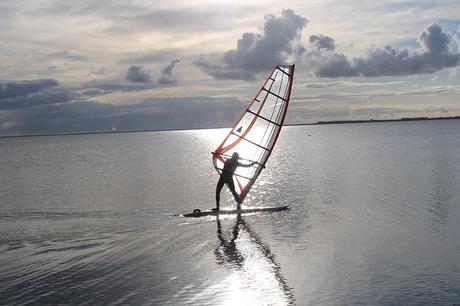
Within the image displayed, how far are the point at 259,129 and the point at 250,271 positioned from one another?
360 inches

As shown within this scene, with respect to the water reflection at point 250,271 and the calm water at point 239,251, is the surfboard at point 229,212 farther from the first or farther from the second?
the water reflection at point 250,271

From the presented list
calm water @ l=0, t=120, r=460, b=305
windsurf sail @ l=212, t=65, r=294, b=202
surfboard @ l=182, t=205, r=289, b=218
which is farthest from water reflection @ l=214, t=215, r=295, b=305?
windsurf sail @ l=212, t=65, r=294, b=202

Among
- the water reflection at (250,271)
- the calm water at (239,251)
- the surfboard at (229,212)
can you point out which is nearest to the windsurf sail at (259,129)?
the surfboard at (229,212)

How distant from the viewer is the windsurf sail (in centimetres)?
1989

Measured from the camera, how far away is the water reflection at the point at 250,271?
997cm

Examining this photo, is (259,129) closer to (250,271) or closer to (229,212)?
(229,212)

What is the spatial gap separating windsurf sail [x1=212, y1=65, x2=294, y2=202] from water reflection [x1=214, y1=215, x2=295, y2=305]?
4567 mm

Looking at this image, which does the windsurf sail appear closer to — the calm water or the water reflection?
the calm water

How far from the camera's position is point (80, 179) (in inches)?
1639

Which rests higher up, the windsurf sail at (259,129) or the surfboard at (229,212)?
the windsurf sail at (259,129)

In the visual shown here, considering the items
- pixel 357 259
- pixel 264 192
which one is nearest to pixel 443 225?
pixel 357 259

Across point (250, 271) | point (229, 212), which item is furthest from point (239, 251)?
point (229, 212)

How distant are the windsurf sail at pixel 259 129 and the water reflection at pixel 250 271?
4567 millimetres

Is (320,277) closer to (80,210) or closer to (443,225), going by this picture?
(443,225)
